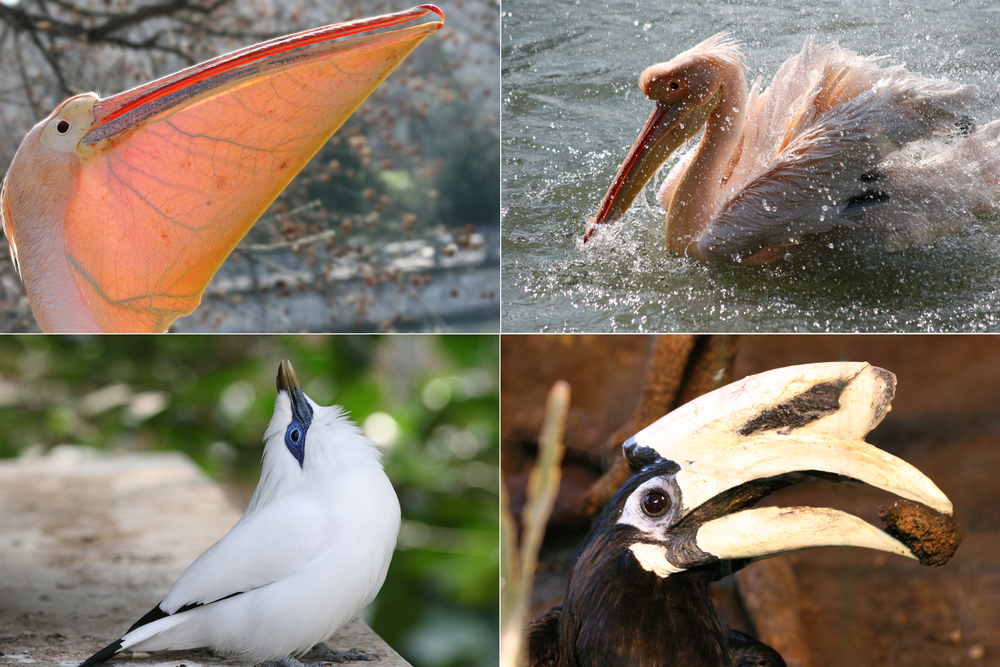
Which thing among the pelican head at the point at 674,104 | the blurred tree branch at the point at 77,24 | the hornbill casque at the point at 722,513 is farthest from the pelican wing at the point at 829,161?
the blurred tree branch at the point at 77,24

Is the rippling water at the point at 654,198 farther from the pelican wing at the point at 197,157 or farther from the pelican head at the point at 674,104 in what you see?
the pelican wing at the point at 197,157

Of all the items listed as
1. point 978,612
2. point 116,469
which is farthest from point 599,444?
point 116,469

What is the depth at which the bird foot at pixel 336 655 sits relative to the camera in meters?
0.97

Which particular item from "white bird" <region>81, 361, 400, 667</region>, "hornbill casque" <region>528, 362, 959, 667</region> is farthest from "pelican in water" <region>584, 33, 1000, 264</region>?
"white bird" <region>81, 361, 400, 667</region>

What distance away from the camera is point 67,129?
3.24 feet

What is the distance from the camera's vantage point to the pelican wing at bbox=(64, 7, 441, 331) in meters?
0.91

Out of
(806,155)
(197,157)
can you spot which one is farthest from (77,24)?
(806,155)

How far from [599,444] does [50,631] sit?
0.87m

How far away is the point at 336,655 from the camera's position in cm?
98

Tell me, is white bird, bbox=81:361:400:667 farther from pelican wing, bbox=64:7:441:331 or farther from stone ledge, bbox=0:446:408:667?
pelican wing, bbox=64:7:441:331

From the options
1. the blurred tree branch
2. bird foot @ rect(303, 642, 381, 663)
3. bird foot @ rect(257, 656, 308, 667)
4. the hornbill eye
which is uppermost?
the blurred tree branch

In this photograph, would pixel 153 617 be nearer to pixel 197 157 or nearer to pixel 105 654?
pixel 105 654

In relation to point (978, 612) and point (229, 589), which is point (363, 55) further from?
point (978, 612)

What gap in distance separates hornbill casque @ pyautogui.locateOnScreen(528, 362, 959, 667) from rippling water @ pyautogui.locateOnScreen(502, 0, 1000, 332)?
0.31 m
